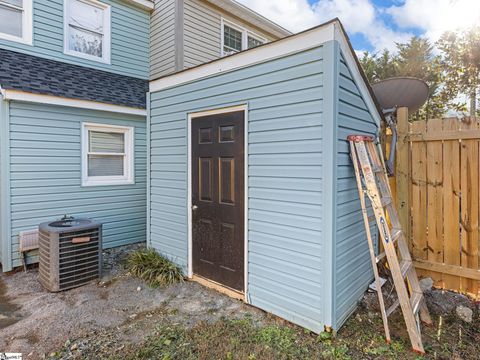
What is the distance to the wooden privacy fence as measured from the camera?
10.0 ft

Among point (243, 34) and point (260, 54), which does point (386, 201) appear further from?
point (243, 34)

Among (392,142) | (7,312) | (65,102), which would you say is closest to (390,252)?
(392,142)

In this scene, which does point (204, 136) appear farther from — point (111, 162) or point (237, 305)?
point (111, 162)

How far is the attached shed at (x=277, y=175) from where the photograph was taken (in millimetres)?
2473

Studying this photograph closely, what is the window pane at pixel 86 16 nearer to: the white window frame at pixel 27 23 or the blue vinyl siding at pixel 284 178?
the white window frame at pixel 27 23

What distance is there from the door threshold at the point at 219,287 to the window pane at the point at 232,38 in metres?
6.36

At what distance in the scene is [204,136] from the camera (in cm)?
348

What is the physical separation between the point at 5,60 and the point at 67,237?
341 centimetres

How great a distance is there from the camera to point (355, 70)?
9.28 ft

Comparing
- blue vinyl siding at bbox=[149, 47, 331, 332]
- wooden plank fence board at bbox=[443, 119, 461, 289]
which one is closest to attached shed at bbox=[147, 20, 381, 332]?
blue vinyl siding at bbox=[149, 47, 331, 332]

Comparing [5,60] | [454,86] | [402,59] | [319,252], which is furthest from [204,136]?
[402,59]

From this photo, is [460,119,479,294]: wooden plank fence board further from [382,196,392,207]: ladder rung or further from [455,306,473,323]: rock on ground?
[382,196,392,207]: ladder rung

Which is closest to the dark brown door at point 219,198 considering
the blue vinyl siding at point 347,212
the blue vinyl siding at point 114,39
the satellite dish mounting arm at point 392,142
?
the blue vinyl siding at point 347,212

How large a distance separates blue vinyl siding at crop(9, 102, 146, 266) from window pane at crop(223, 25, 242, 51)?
3.60m
